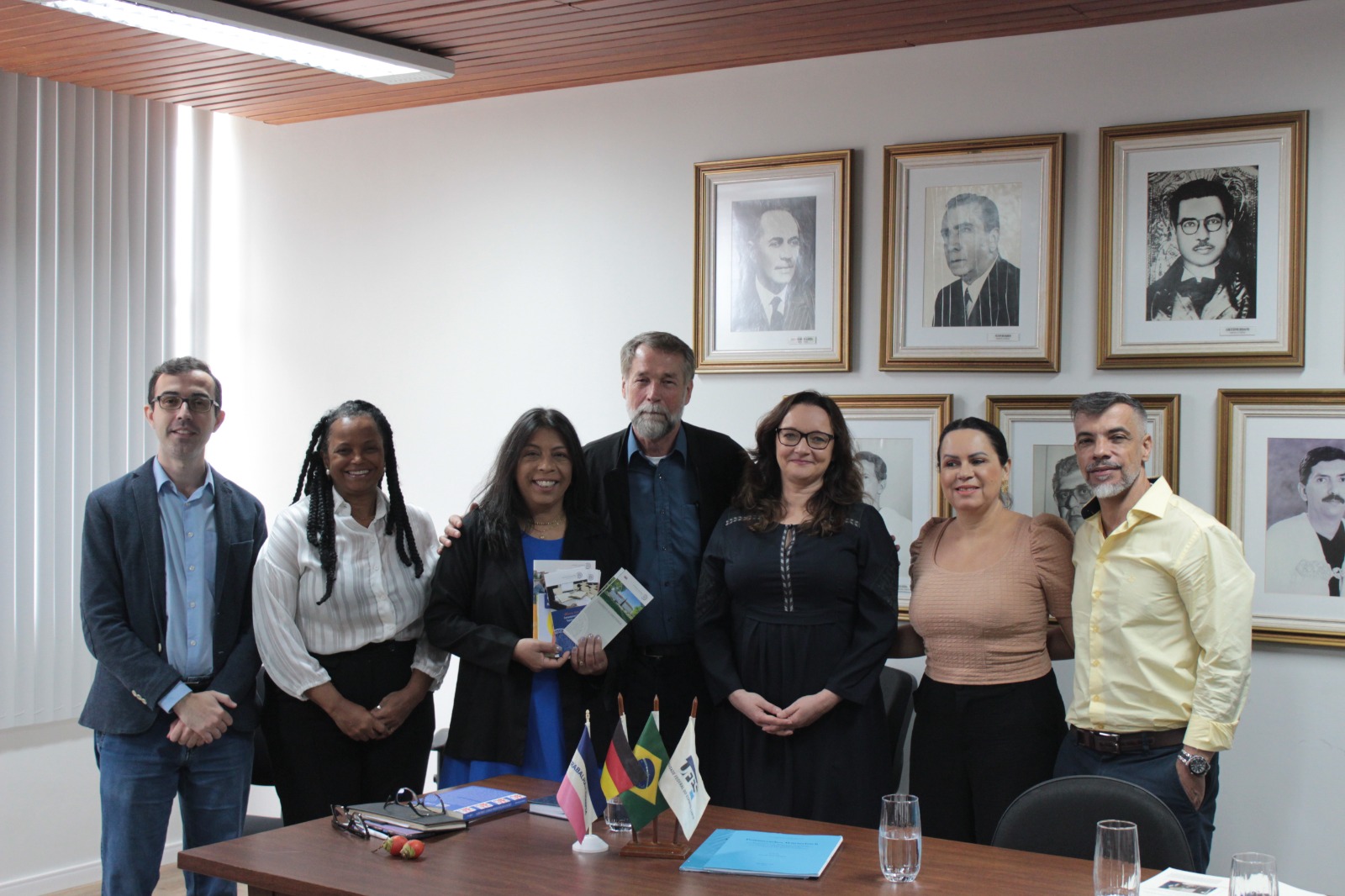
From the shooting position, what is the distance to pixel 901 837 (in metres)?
2.44

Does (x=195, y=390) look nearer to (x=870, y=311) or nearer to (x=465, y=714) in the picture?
(x=465, y=714)

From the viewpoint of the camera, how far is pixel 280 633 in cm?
356

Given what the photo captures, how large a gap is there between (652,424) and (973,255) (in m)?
1.34

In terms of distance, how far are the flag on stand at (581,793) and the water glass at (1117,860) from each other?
3.44ft

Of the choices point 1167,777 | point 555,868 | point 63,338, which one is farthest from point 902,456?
point 63,338

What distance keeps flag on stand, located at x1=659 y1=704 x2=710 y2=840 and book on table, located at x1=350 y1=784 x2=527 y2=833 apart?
504mm

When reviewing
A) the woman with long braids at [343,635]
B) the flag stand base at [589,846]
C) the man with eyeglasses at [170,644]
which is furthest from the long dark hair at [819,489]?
the man with eyeglasses at [170,644]

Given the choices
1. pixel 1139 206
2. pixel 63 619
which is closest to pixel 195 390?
pixel 63 619

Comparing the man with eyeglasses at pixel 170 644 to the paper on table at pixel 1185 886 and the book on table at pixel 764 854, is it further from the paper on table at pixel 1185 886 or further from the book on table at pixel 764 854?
the paper on table at pixel 1185 886

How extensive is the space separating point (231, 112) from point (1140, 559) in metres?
4.34

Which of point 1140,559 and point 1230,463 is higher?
point 1230,463

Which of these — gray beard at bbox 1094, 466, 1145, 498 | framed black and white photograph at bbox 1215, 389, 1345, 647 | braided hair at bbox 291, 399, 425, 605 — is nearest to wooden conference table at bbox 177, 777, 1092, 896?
braided hair at bbox 291, 399, 425, 605

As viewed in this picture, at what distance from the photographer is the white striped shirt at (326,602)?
3561 mm

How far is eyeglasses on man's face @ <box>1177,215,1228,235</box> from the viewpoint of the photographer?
398cm
